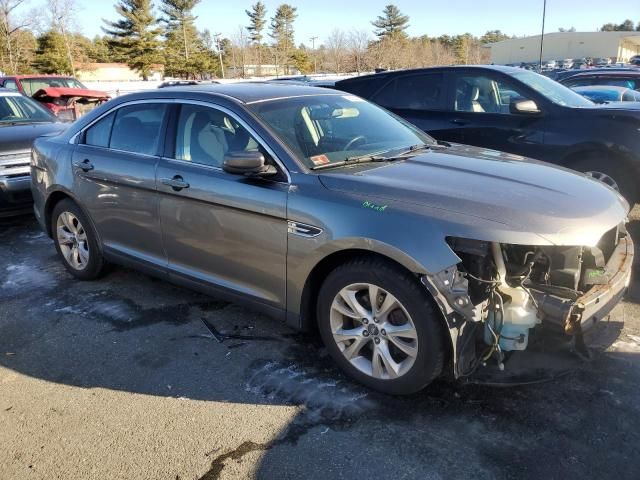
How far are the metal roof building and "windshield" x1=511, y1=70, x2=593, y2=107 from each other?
83.5 meters

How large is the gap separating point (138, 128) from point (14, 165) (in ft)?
10.4

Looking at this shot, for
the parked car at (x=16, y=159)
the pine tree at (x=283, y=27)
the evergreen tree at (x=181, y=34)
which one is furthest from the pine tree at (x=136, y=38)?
the parked car at (x=16, y=159)

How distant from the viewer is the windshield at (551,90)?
19.8ft

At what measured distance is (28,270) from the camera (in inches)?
211

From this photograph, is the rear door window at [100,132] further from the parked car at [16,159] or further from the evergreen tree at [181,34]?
the evergreen tree at [181,34]

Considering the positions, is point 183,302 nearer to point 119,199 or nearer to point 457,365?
point 119,199

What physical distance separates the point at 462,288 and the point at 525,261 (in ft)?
1.51

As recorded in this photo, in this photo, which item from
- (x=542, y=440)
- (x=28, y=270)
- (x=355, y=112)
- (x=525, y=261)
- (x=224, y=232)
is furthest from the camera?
(x=28, y=270)

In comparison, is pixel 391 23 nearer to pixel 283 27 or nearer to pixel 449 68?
pixel 283 27

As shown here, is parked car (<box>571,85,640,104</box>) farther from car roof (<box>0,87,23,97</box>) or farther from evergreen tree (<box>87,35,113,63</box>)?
evergreen tree (<box>87,35,113,63</box>)

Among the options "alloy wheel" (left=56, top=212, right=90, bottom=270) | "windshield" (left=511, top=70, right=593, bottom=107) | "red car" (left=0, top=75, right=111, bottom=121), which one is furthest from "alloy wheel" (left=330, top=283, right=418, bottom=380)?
"red car" (left=0, top=75, right=111, bottom=121)

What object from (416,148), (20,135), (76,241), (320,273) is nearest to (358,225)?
(320,273)

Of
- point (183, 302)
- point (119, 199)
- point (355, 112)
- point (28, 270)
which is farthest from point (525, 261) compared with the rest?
point (28, 270)

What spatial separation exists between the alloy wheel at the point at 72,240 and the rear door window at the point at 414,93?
4014 millimetres
